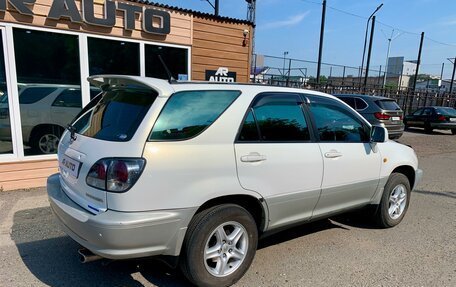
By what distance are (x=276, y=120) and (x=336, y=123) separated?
35.9 inches

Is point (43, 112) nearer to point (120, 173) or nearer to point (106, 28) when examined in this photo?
point (106, 28)

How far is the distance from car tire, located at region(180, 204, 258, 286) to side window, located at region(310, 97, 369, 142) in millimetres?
1299

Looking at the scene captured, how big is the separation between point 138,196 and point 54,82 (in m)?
4.58

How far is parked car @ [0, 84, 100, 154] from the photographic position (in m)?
5.75

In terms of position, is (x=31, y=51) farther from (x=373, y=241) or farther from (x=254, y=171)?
(x=373, y=241)

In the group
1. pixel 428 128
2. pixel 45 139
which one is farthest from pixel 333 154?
pixel 428 128

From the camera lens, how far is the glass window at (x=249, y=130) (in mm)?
3029

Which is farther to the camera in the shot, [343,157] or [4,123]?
[4,123]

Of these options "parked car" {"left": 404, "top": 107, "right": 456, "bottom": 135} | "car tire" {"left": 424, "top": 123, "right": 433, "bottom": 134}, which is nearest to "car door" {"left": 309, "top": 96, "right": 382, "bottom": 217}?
"parked car" {"left": 404, "top": 107, "right": 456, "bottom": 135}

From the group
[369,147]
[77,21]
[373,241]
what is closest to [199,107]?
[369,147]

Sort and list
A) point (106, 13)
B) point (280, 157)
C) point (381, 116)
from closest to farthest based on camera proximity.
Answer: point (280, 157)
point (106, 13)
point (381, 116)

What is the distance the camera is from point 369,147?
409cm

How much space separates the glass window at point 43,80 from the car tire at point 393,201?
17.4 feet

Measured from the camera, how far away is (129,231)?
8.13 feet
